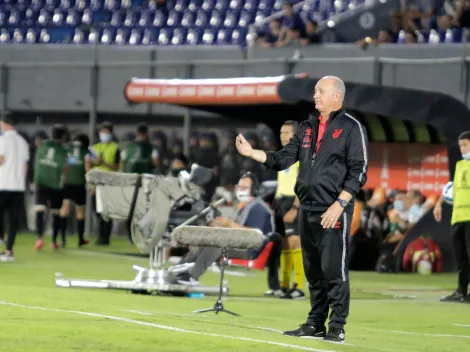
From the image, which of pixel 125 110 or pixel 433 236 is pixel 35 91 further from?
pixel 433 236

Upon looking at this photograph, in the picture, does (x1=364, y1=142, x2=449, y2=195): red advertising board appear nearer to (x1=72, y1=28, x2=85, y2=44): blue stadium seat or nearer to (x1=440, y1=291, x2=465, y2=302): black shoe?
(x1=440, y1=291, x2=465, y2=302): black shoe

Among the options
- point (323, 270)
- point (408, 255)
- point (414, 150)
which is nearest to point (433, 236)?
point (408, 255)

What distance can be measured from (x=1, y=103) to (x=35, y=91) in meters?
0.72

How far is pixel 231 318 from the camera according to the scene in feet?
37.6

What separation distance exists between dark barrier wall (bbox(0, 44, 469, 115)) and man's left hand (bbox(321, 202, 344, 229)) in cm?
1222

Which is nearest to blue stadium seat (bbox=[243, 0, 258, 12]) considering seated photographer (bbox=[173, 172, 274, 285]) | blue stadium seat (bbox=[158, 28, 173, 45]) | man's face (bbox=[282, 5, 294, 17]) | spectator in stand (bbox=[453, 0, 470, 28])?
blue stadium seat (bbox=[158, 28, 173, 45])

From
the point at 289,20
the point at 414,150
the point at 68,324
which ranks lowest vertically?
the point at 68,324

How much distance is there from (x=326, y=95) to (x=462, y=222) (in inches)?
230

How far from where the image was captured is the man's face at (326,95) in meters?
9.55

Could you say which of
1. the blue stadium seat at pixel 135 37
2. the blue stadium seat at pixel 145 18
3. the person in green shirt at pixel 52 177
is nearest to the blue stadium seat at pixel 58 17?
the blue stadium seat at pixel 145 18

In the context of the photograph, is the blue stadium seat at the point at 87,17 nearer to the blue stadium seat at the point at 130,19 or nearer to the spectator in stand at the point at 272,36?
the blue stadium seat at the point at 130,19

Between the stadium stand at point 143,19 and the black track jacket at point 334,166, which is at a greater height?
the stadium stand at point 143,19

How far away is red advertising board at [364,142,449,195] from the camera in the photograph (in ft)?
68.2

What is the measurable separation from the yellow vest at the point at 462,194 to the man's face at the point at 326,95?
5628mm
